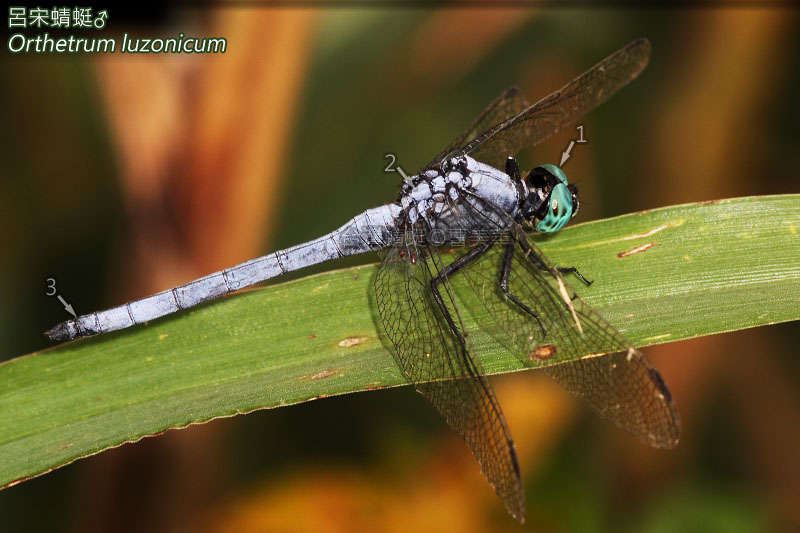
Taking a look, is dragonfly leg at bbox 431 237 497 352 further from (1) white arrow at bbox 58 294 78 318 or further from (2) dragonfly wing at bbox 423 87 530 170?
(1) white arrow at bbox 58 294 78 318

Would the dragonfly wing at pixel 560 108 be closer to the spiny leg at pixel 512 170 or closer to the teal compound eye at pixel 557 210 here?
the spiny leg at pixel 512 170

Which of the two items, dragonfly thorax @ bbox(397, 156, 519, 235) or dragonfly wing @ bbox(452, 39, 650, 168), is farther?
dragonfly wing @ bbox(452, 39, 650, 168)

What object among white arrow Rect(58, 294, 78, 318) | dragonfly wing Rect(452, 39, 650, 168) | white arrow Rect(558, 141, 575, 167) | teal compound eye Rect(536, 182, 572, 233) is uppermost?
dragonfly wing Rect(452, 39, 650, 168)

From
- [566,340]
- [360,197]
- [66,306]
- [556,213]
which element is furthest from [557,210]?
[66,306]

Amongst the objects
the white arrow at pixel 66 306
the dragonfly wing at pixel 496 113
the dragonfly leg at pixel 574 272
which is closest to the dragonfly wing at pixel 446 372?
the dragonfly leg at pixel 574 272

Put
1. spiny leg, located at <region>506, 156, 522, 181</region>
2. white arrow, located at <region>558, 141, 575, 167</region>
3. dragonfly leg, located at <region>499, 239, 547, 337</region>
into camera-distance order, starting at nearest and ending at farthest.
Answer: dragonfly leg, located at <region>499, 239, 547, 337</region> → spiny leg, located at <region>506, 156, 522, 181</region> → white arrow, located at <region>558, 141, 575, 167</region>

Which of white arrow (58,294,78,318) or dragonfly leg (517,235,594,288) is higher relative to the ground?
white arrow (58,294,78,318)

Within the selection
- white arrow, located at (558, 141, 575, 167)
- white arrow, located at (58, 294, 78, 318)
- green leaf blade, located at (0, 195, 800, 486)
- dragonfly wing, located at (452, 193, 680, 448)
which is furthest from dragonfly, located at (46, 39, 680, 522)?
white arrow, located at (58, 294, 78, 318)

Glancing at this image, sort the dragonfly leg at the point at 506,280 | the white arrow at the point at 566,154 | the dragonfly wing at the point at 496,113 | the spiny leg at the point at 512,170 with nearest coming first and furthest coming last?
the dragonfly leg at the point at 506,280 → the spiny leg at the point at 512,170 → the dragonfly wing at the point at 496,113 → the white arrow at the point at 566,154
